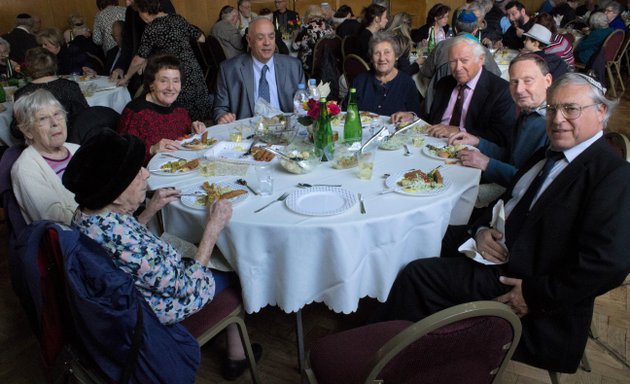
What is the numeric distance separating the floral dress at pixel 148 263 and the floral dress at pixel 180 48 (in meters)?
2.53

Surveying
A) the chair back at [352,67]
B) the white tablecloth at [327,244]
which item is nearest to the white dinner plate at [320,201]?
the white tablecloth at [327,244]

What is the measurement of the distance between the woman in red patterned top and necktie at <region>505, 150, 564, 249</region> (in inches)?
72.9

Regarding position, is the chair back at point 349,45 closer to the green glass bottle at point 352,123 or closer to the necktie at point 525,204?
the green glass bottle at point 352,123

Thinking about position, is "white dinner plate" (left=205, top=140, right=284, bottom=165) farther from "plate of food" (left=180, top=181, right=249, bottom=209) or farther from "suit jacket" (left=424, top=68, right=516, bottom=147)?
"suit jacket" (left=424, top=68, right=516, bottom=147)

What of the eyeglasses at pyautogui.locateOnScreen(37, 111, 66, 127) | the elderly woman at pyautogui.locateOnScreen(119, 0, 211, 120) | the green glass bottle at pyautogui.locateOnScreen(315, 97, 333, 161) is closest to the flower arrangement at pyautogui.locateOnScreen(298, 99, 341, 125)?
the green glass bottle at pyautogui.locateOnScreen(315, 97, 333, 161)

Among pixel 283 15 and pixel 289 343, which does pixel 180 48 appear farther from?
pixel 283 15

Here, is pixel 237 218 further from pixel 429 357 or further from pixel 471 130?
pixel 471 130

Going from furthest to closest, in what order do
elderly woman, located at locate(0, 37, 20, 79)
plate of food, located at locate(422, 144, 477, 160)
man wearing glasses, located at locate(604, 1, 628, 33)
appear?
1. man wearing glasses, located at locate(604, 1, 628, 33)
2. elderly woman, located at locate(0, 37, 20, 79)
3. plate of food, located at locate(422, 144, 477, 160)

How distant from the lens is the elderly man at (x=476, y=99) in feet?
9.01

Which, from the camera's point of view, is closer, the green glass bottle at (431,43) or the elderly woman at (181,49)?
the elderly woman at (181,49)

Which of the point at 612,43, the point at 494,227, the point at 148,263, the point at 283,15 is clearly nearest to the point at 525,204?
the point at 494,227

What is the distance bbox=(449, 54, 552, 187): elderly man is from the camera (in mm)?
2196

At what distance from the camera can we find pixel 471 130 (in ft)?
9.48

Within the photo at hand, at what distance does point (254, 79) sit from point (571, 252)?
2460 mm
